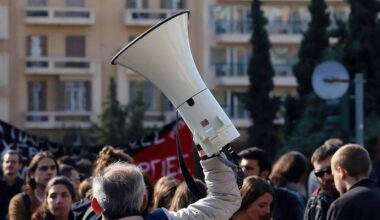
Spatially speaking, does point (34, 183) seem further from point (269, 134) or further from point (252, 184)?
point (269, 134)

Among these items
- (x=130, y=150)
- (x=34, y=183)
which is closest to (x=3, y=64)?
(x=130, y=150)

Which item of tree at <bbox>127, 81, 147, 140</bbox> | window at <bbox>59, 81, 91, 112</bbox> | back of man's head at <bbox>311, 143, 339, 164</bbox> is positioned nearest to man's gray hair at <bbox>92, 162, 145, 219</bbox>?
back of man's head at <bbox>311, 143, 339, 164</bbox>

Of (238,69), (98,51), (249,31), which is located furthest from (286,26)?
(98,51)

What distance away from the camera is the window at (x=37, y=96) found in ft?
169

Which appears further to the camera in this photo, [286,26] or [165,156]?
[286,26]

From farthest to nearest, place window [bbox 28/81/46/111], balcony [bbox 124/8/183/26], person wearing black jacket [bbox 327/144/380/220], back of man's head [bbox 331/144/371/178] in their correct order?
window [bbox 28/81/46/111] → balcony [bbox 124/8/183/26] → back of man's head [bbox 331/144/371/178] → person wearing black jacket [bbox 327/144/380/220]

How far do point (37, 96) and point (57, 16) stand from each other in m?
3.94

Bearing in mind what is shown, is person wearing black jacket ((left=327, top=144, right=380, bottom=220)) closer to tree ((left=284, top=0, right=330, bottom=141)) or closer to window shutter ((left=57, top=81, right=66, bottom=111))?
tree ((left=284, top=0, right=330, bottom=141))

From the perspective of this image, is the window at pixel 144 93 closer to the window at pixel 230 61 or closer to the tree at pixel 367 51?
the window at pixel 230 61

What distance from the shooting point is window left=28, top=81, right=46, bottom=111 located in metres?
51.7

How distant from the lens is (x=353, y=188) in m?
7.24

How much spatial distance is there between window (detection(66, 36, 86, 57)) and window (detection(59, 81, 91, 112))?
1306 mm

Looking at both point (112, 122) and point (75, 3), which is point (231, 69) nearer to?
point (75, 3)

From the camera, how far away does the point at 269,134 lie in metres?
42.1
